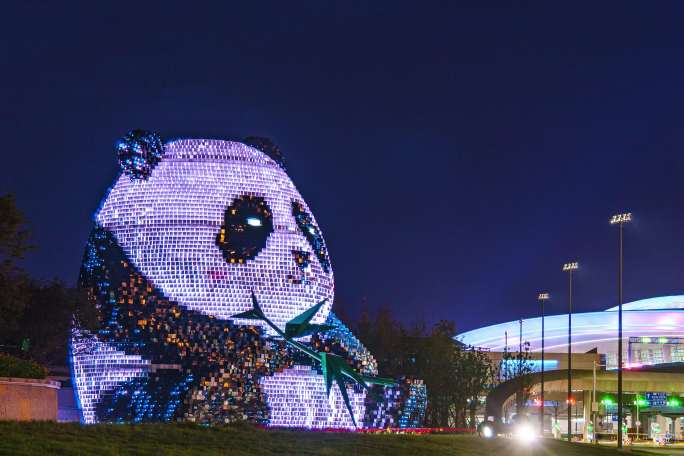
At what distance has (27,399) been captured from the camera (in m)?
21.2

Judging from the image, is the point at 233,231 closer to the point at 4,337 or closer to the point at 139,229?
the point at 139,229

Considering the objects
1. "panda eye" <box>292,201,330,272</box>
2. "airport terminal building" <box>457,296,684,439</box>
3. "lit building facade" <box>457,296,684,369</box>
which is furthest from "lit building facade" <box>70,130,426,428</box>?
"lit building facade" <box>457,296,684,369</box>

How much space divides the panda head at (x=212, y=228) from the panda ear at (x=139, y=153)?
0.9 inches

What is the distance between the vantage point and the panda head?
2517 cm

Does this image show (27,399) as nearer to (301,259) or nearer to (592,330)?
(301,259)

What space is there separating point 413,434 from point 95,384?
25.5 ft

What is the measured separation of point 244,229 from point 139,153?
3.10 metres

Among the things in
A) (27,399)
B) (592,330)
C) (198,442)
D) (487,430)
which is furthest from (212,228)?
(592,330)

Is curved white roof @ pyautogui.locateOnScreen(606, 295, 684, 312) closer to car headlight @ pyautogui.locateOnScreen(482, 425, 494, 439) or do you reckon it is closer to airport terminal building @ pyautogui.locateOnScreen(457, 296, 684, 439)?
airport terminal building @ pyautogui.locateOnScreen(457, 296, 684, 439)

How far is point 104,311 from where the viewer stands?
25422 mm

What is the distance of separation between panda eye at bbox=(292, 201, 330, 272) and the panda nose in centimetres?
49

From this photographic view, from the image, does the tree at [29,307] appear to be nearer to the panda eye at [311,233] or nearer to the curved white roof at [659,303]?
the panda eye at [311,233]

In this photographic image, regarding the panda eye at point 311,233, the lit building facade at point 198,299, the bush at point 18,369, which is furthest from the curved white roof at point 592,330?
the bush at point 18,369

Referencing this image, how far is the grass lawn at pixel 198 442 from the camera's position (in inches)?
671
